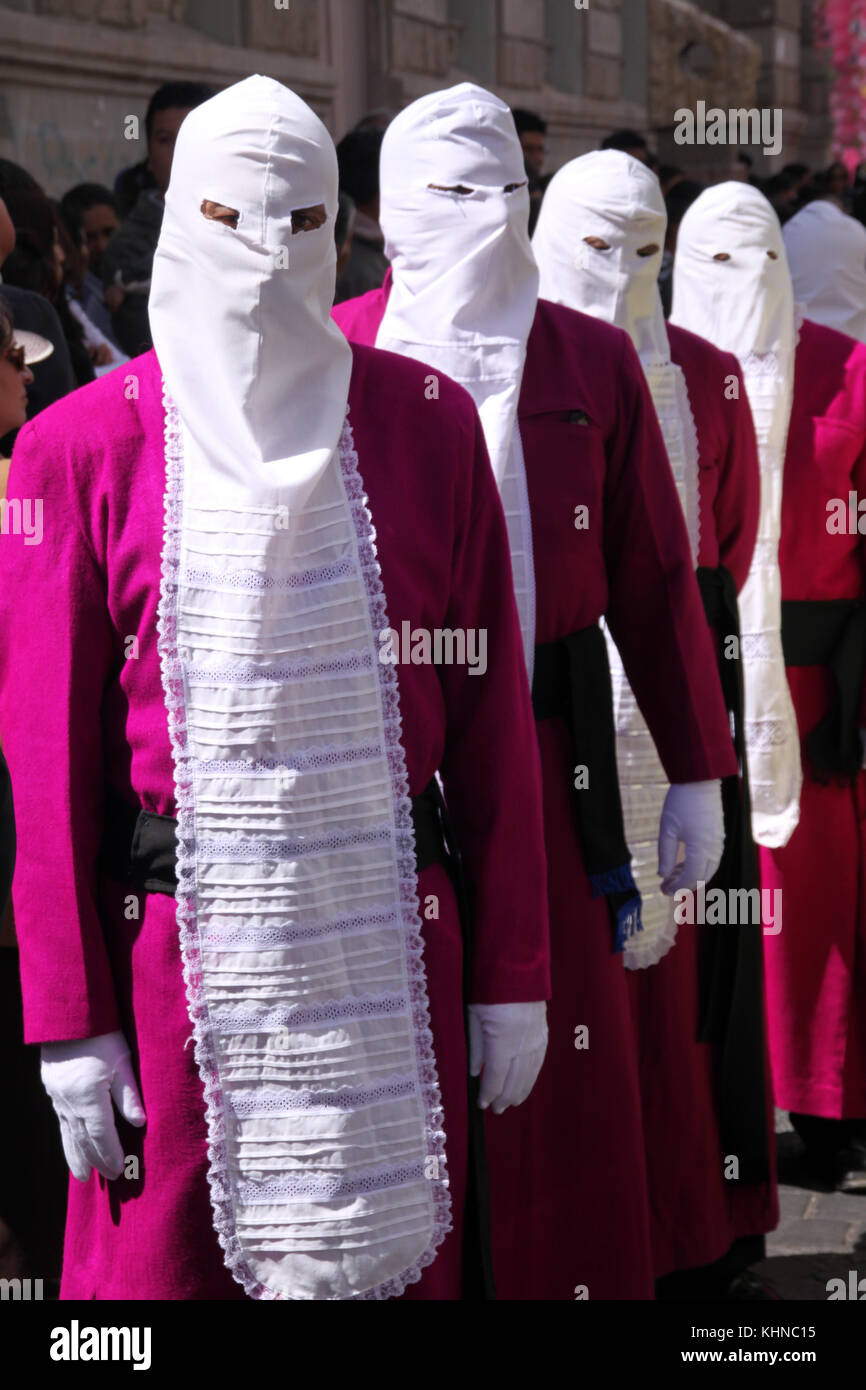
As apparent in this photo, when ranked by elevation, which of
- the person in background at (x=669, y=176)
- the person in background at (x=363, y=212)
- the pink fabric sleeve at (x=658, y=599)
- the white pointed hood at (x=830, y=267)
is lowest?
the pink fabric sleeve at (x=658, y=599)

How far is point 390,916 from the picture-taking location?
245 centimetres

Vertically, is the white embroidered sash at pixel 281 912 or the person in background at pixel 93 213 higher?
the person in background at pixel 93 213

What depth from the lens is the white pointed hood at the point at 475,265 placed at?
324cm

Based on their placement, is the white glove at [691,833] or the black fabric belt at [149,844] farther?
the white glove at [691,833]

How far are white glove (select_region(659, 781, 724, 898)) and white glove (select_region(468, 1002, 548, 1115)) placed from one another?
855 millimetres

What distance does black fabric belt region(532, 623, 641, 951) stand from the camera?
331 centimetres

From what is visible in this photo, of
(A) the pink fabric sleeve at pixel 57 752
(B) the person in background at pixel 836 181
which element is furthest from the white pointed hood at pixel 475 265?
(B) the person in background at pixel 836 181

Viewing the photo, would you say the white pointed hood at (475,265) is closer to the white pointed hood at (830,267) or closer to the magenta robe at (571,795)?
the magenta robe at (571,795)

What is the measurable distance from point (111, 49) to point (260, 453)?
8142mm

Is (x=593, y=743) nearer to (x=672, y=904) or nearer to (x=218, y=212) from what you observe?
(x=672, y=904)

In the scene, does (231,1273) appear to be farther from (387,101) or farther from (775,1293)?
(387,101)

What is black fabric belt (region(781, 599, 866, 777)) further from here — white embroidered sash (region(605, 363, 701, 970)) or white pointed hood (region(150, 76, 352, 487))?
white pointed hood (region(150, 76, 352, 487))

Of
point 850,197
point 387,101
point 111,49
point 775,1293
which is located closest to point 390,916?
point 775,1293

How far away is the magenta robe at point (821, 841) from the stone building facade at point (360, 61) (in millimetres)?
3450
